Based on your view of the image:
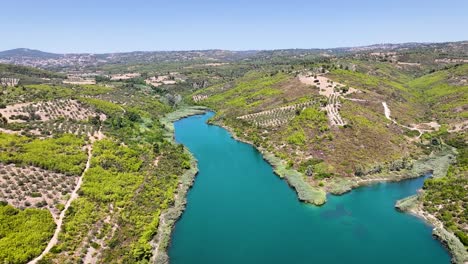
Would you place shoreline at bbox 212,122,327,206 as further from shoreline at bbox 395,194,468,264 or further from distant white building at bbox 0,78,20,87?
distant white building at bbox 0,78,20,87

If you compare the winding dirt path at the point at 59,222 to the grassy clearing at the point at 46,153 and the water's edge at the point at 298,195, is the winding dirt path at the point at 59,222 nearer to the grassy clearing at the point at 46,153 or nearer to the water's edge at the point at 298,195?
the grassy clearing at the point at 46,153

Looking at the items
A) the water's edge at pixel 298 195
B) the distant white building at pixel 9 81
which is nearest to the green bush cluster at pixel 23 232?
the water's edge at pixel 298 195

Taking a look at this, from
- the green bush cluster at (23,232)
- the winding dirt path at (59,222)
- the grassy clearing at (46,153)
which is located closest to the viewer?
the green bush cluster at (23,232)

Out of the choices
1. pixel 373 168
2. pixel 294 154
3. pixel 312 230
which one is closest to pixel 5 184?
pixel 312 230

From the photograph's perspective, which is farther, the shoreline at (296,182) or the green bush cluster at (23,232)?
the shoreline at (296,182)

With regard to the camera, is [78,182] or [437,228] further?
[78,182]

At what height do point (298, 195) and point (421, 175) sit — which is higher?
point (421, 175)

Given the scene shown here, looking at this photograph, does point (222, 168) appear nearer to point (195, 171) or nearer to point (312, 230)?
point (195, 171)

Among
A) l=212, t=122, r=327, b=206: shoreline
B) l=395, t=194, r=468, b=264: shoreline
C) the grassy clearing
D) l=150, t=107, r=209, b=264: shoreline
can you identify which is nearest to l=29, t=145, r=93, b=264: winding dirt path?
the grassy clearing

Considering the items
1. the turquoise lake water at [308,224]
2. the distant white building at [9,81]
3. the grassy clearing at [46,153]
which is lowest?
the turquoise lake water at [308,224]

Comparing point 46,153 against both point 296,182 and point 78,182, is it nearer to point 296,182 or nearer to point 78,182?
point 78,182

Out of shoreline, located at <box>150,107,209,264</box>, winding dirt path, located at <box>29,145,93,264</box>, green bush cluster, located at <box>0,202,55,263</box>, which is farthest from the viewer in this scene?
shoreline, located at <box>150,107,209,264</box>

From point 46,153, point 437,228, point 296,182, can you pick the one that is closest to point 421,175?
point 437,228
